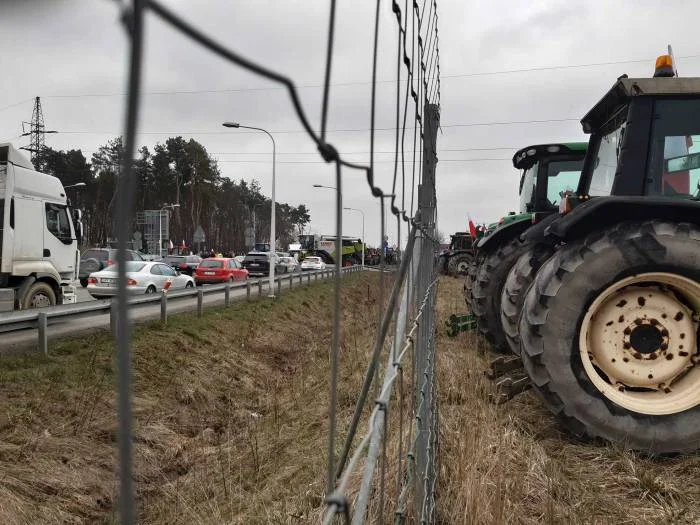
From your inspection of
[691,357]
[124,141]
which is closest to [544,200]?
[691,357]

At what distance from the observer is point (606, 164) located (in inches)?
197

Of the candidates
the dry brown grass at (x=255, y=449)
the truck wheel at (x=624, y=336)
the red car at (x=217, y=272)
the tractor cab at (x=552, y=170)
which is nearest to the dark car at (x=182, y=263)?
the red car at (x=217, y=272)

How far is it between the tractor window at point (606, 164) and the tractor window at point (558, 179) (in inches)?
86.6

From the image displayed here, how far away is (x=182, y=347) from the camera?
9031mm

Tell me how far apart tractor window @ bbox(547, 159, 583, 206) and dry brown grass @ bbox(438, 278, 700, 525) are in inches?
160

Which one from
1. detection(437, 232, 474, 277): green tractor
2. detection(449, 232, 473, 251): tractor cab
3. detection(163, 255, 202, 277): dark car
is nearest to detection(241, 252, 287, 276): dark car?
detection(163, 255, 202, 277): dark car

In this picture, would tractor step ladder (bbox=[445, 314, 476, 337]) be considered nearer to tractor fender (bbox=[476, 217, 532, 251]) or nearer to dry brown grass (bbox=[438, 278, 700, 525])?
tractor fender (bbox=[476, 217, 532, 251])

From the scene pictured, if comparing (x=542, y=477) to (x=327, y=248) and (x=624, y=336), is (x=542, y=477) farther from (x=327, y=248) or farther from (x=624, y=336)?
(x=327, y=248)

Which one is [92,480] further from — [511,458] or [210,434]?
[511,458]

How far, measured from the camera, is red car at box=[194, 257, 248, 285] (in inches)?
895

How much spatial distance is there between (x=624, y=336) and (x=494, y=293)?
9.31 feet

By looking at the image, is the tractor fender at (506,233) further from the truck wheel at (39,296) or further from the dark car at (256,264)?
the dark car at (256,264)

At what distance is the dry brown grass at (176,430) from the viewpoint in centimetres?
392

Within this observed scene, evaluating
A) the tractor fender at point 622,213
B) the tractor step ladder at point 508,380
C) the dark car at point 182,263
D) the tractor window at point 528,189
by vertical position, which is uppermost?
the tractor window at point 528,189
